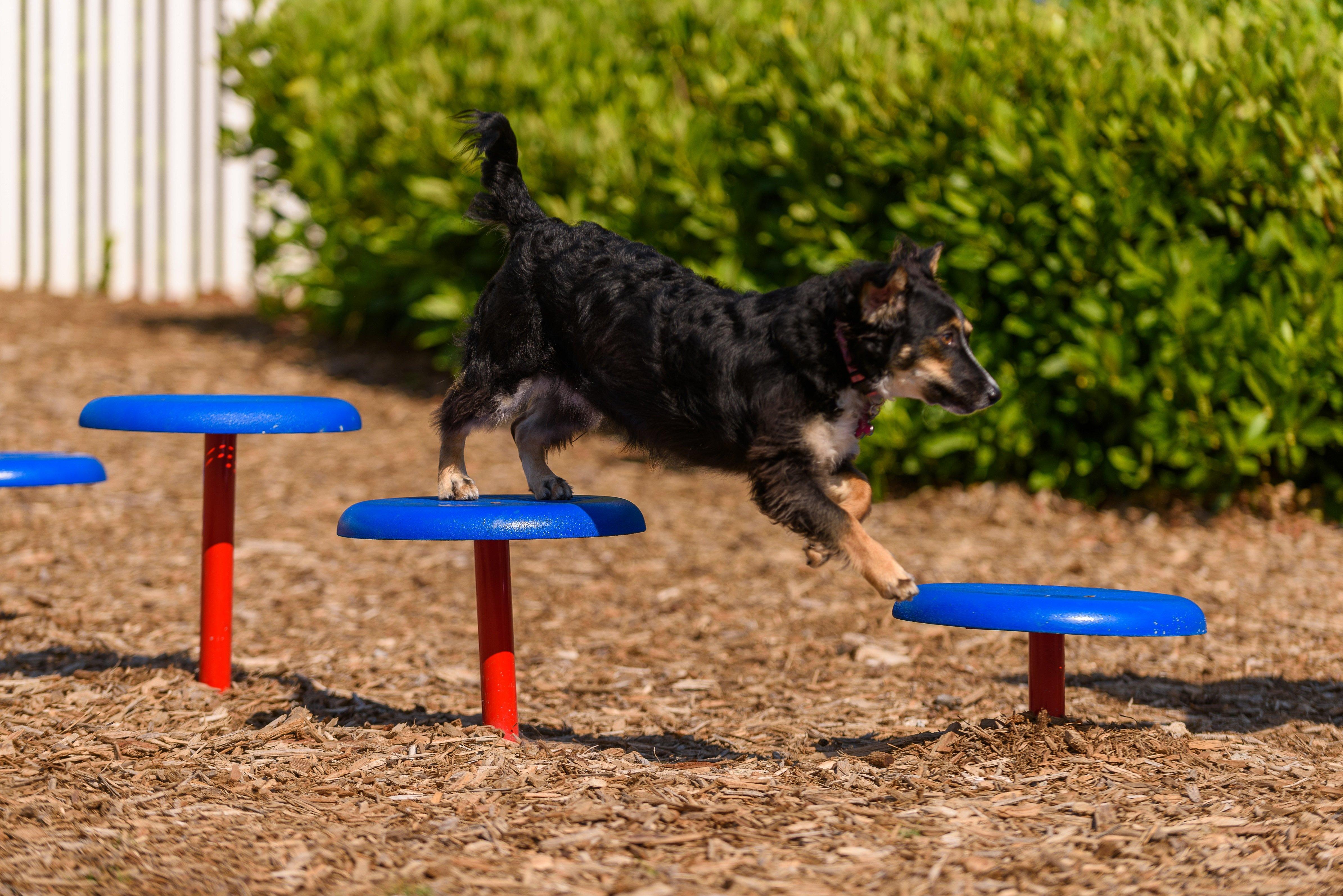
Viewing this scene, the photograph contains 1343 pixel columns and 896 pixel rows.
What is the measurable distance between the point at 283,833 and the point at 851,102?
490 cm

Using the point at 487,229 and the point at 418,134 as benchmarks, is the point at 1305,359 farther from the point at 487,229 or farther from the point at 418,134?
the point at 418,134

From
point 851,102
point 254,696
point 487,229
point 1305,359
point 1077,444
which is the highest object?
point 851,102

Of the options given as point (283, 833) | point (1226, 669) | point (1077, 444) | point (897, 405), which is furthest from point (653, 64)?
point (283, 833)

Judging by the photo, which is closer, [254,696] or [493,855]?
[493,855]

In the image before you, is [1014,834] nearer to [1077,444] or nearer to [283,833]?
[283,833]

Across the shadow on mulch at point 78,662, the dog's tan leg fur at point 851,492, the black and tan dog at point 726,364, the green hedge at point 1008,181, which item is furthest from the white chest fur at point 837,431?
the green hedge at point 1008,181

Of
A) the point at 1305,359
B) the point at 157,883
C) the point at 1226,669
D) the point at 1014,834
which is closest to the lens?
the point at 157,883

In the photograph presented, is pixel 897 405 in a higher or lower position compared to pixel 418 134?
lower

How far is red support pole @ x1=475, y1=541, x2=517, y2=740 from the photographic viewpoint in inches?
153

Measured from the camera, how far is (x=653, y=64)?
8.12 metres

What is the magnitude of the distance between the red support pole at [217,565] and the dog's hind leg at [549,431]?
1.00 m

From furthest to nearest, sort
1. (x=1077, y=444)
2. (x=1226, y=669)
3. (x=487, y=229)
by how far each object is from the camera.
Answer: (x=1077, y=444) → (x=1226, y=669) → (x=487, y=229)

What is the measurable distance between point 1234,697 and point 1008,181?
2.83 meters

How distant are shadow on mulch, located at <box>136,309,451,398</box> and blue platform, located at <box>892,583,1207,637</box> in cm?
593
